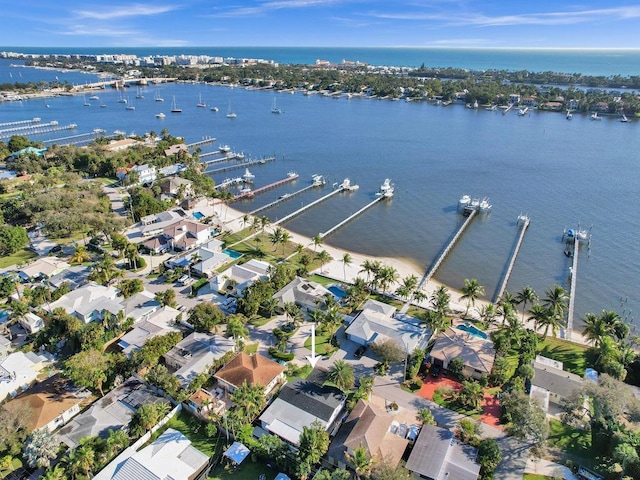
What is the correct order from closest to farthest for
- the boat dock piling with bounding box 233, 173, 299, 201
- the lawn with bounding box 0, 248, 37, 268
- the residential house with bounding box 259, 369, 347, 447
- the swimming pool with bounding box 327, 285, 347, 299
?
the residential house with bounding box 259, 369, 347, 447, the swimming pool with bounding box 327, 285, 347, 299, the lawn with bounding box 0, 248, 37, 268, the boat dock piling with bounding box 233, 173, 299, 201

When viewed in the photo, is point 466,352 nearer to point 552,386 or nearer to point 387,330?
point 552,386

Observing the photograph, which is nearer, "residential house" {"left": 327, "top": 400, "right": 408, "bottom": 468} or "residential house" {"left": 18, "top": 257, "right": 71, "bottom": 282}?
"residential house" {"left": 327, "top": 400, "right": 408, "bottom": 468}

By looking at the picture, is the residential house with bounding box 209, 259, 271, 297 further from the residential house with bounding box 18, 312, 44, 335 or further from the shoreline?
the residential house with bounding box 18, 312, 44, 335

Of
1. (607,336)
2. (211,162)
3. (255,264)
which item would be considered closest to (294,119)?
(211,162)

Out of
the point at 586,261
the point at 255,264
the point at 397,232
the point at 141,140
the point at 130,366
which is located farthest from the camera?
the point at 141,140

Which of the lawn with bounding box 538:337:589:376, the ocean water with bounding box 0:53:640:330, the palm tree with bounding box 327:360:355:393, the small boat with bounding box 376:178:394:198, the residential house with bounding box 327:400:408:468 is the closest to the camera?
the residential house with bounding box 327:400:408:468

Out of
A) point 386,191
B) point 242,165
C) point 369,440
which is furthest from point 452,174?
point 369,440

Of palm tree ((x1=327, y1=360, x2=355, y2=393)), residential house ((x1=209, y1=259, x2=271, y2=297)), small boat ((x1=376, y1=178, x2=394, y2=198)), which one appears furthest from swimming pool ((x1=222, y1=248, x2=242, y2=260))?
small boat ((x1=376, y1=178, x2=394, y2=198))

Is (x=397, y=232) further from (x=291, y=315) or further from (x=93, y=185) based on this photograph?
(x=93, y=185)
